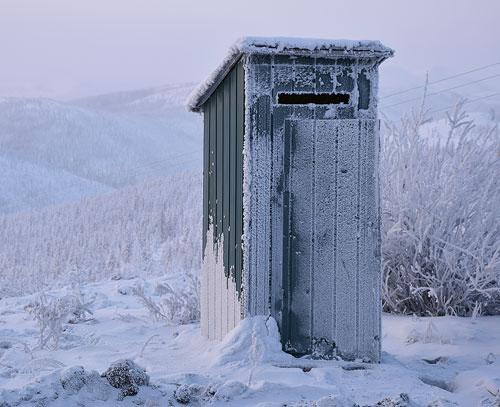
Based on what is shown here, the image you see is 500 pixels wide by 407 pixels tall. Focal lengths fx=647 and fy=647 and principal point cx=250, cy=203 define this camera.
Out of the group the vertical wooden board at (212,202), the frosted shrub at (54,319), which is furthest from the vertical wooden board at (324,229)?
the frosted shrub at (54,319)

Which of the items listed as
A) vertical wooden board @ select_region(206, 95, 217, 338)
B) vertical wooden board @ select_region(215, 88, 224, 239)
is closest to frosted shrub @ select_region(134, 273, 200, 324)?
vertical wooden board @ select_region(206, 95, 217, 338)

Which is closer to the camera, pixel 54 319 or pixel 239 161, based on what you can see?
pixel 239 161

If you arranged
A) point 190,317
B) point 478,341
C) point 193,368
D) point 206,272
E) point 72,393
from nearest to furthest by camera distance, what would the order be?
point 72,393
point 193,368
point 478,341
point 206,272
point 190,317

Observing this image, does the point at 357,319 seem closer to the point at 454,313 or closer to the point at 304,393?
the point at 304,393

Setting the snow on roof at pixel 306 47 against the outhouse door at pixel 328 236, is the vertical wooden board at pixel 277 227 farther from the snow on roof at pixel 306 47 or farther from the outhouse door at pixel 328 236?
the snow on roof at pixel 306 47

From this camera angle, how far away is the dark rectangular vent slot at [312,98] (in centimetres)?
489

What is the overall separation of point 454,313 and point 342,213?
212 cm

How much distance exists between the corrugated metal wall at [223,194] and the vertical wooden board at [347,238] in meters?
0.75

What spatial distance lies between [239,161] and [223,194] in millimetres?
611

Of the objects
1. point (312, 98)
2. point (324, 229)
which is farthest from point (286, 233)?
point (312, 98)

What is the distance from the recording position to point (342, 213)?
485 cm

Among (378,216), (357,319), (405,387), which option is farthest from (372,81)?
(405,387)

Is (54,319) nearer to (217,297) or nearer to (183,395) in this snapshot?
(217,297)

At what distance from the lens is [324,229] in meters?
4.84
